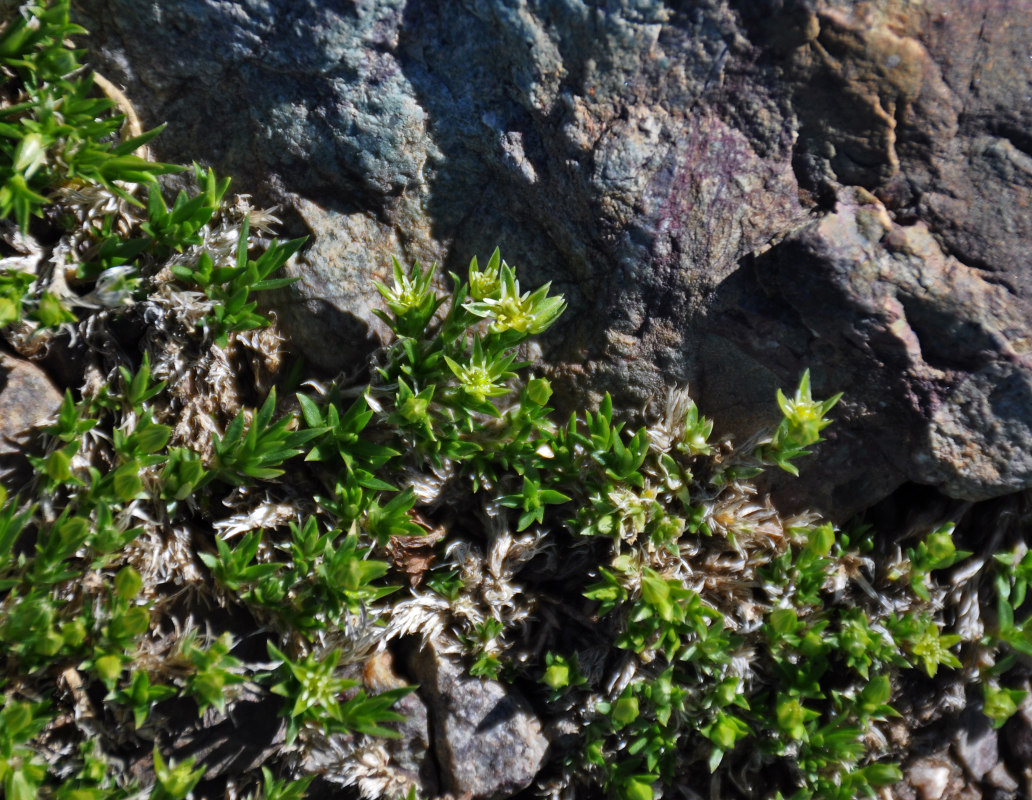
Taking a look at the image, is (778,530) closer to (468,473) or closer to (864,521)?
(864,521)

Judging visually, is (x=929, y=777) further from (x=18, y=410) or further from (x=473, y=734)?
(x=18, y=410)

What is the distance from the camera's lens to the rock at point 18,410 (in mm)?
2924

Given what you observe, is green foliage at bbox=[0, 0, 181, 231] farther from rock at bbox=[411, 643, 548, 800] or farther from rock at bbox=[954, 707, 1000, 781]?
rock at bbox=[954, 707, 1000, 781]

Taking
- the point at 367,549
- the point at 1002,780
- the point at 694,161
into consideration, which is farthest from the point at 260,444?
the point at 1002,780

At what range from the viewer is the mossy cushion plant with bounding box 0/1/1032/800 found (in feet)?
9.23

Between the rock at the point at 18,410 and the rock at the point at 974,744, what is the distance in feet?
13.6

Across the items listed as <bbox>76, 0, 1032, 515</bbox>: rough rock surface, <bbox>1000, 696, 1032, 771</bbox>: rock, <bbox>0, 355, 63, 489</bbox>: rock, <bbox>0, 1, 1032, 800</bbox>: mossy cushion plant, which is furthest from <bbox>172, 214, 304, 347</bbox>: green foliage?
<bbox>1000, 696, 1032, 771</bbox>: rock

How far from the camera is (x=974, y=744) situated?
140 inches

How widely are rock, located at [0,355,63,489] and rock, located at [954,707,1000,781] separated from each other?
13.6 ft

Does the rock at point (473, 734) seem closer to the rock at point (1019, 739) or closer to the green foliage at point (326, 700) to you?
the green foliage at point (326, 700)

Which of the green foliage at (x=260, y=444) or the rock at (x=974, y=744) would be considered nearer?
the green foliage at (x=260, y=444)

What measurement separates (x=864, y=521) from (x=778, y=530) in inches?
19.2

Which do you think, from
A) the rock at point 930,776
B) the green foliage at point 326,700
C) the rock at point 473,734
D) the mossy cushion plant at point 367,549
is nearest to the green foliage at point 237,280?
the mossy cushion plant at point 367,549

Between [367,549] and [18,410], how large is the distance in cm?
143
